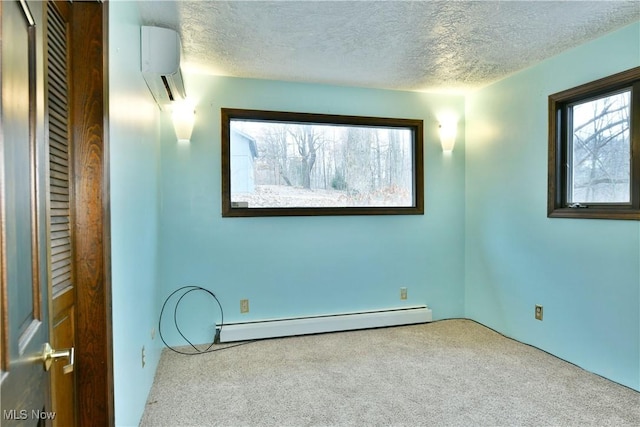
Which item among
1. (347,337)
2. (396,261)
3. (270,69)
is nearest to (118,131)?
(270,69)

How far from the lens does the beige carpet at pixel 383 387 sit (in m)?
2.02

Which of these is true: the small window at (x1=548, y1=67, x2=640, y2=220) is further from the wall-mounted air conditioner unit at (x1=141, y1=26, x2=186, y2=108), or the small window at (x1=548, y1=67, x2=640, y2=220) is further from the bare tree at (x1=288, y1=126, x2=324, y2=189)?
the wall-mounted air conditioner unit at (x1=141, y1=26, x2=186, y2=108)

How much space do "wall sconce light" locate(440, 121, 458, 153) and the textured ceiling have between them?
0.55m

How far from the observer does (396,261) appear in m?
3.64

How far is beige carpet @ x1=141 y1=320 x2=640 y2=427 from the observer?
2018mm

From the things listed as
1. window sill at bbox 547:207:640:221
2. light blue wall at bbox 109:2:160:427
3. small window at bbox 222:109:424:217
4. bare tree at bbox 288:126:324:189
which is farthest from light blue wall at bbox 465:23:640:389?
light blue wall at bbox 109:2:160:427

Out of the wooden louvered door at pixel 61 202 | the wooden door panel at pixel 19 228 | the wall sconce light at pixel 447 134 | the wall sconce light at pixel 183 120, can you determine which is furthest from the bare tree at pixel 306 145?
the wooden door panel at pixel 19 228

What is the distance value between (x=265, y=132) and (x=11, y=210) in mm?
2872

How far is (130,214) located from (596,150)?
3106 millimetres

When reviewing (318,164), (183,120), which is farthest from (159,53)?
(318,164)

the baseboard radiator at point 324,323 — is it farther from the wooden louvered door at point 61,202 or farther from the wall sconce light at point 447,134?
the wooden louvered door at point 61,202

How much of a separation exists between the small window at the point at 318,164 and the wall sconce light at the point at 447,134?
25 centimetres

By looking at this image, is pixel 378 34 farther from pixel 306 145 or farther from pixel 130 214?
pixel 130 214

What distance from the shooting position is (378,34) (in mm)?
2416
